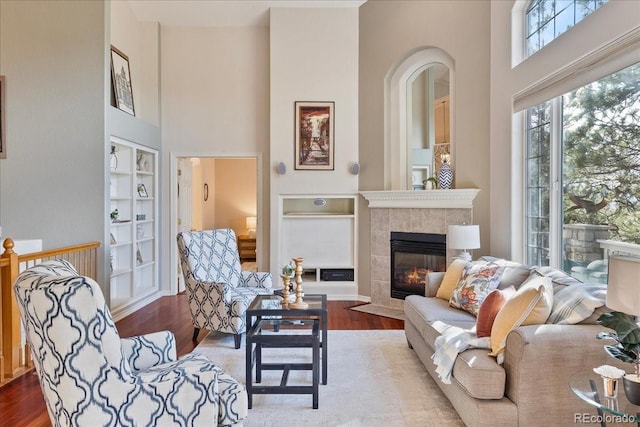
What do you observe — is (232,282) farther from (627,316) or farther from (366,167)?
(627,316)

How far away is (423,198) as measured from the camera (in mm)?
4793

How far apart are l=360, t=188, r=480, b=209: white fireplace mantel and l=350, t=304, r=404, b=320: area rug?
1.33m

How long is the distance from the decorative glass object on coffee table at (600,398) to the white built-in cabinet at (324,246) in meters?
3.91

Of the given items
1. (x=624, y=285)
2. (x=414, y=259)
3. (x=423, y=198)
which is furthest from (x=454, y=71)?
(x=624, y=285)

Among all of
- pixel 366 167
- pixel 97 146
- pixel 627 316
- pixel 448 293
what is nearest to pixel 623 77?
pixel 627 316

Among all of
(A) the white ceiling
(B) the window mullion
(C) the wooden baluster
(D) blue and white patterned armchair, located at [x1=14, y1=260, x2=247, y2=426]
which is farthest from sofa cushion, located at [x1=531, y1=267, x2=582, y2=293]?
(A) the white ceiling

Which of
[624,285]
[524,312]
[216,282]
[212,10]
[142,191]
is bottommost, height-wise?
[216,282]

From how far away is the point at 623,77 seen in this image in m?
2.58

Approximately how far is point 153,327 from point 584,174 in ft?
14.3

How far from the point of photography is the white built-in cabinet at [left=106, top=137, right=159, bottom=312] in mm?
4914

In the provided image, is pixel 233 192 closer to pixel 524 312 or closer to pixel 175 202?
pixel 175 202

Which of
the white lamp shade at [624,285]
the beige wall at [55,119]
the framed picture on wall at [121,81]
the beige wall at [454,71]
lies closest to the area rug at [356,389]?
the white lamp shade at [624,285]

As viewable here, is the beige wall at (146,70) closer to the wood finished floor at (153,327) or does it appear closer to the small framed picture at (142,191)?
the small framed picture at (142,191)

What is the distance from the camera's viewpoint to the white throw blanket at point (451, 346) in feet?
7.72
